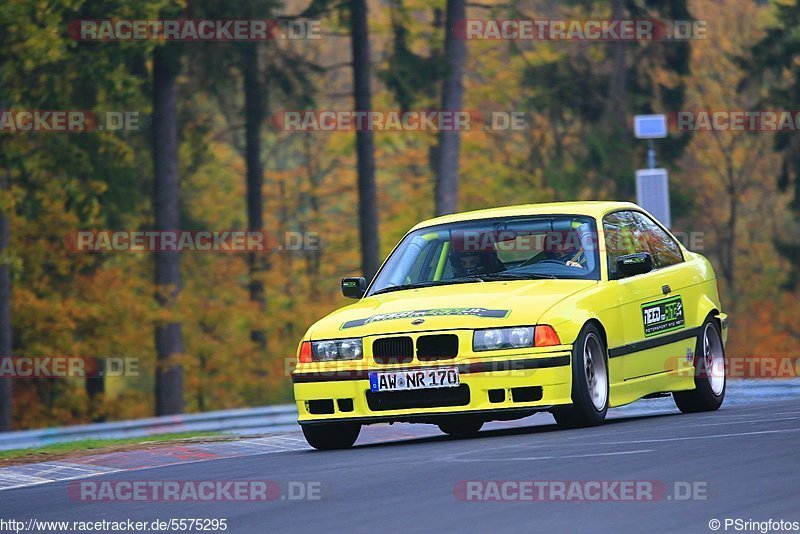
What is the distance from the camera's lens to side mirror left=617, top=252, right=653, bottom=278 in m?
11.5

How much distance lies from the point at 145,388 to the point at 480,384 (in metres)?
34.7

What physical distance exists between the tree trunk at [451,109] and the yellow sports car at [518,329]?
1568 centimetres

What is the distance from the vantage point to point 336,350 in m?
10.9

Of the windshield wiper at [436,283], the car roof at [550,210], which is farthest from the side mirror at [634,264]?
the windshield wiper at [436,283]

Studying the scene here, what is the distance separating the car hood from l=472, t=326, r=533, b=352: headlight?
44 mm

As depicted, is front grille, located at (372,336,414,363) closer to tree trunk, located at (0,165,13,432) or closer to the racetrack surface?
the racetrack surface

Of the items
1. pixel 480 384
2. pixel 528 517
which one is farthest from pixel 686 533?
pixel 480 384

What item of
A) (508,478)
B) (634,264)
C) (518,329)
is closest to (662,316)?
(634,264)

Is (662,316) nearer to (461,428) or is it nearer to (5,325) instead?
(461,428)

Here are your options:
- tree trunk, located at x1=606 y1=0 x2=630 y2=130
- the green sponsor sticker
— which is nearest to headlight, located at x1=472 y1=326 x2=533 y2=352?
the green sponsor sticker

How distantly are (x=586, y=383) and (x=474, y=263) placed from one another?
5.80ft

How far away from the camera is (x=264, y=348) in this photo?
40.0 m

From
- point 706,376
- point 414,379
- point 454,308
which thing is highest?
point 454,308

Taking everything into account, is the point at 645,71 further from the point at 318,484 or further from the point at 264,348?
the point at 318,484
